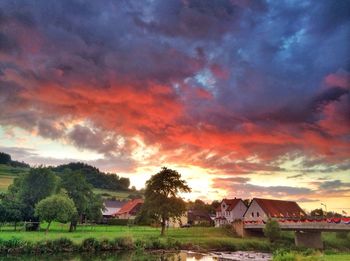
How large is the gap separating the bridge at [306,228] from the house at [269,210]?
10865 millimetres

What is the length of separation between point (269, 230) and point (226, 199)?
4529 cm

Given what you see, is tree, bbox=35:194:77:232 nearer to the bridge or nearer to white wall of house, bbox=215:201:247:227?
the bridge

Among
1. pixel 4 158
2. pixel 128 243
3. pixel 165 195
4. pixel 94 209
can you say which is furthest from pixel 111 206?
pixel 4 158

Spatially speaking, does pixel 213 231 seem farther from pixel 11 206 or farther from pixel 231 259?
pixel 11 206

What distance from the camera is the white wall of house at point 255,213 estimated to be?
8623 cm

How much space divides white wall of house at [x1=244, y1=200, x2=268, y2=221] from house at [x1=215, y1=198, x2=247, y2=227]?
9598 mm

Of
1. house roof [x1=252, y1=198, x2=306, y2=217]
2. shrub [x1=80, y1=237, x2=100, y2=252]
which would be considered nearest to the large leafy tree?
shrub [x1=80, y1=237, x2=100, y2=252]

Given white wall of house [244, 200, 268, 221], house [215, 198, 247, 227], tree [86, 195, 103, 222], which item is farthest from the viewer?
house [215, 198, 247, 227]

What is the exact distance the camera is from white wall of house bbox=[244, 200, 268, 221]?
86.2 metres

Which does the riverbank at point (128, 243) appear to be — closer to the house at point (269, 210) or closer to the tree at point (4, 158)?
the house at point (269, 210)

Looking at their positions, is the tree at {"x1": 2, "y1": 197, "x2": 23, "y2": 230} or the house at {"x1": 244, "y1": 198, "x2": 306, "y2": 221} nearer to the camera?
the tree at {"x1": 2, "y1": 197, "x2": 23, "y2": 230}

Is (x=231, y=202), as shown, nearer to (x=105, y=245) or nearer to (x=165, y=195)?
(x=165, y=195)

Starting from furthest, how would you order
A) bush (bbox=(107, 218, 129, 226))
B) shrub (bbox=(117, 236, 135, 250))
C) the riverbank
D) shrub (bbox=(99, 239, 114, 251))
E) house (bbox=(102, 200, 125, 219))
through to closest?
house (bbox=(102, 200, 125, 219)) < bush (bbox=(107, 218, 129, 226)) < shrub (bbox=(117, 236, 135, 250)) < shrub (bbox=(99, 239, 114, 251)) < the riverbank

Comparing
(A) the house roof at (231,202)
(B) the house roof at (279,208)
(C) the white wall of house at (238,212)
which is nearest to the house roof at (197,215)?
(A) the house roof at (231,202)
